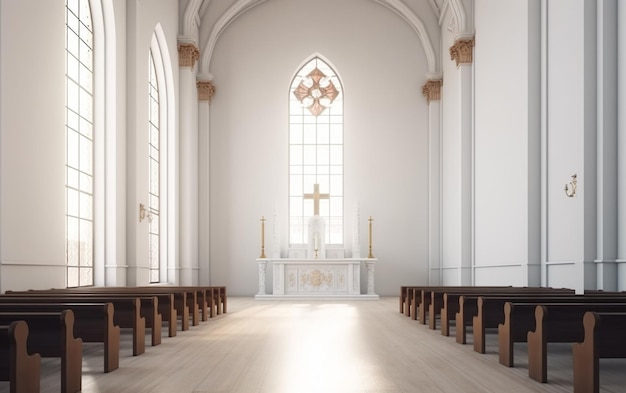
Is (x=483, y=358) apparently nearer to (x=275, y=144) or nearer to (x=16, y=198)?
(x=16, y=198)

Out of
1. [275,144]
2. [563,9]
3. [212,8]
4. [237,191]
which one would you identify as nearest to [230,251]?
[237,191]

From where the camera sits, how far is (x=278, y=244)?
19.5m

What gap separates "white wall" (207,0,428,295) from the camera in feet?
67.4

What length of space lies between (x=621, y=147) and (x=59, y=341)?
783cm

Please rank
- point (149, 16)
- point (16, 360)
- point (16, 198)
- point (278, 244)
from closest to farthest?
1. point (16, 360)
2. point (16, 198)
3. point (149, 16)
4. point (278, 244)

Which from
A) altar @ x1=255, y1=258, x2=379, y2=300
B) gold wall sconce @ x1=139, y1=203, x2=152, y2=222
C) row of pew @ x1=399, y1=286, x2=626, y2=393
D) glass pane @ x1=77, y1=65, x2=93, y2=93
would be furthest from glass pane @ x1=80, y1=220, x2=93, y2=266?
row of pew @ x1=399, y1=286, x2=626, y2=393

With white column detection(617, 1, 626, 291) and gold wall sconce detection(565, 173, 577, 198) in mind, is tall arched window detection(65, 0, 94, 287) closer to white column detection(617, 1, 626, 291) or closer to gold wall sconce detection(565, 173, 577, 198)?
gold wall sconce detection(565, 173, 577, 198)

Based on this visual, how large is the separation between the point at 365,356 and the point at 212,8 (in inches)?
614

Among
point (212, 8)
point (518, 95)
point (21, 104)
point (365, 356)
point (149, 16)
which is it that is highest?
point (212, 8)

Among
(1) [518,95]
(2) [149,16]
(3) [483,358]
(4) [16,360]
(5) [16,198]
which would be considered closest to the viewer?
(4) [16,360]

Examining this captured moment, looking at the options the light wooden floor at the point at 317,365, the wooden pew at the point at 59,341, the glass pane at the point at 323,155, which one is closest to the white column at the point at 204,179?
the glass pane at the point at 323,155

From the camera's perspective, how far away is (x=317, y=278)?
18.6m

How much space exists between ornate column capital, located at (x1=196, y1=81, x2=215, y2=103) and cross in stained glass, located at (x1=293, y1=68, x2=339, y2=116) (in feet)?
8.24

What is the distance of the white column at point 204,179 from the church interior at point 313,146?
0.06m
